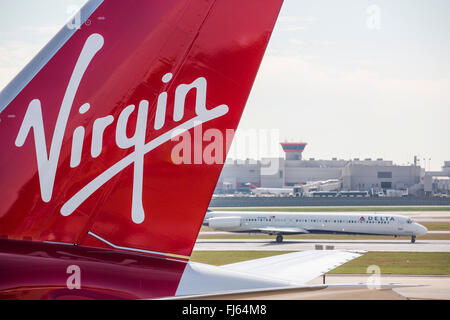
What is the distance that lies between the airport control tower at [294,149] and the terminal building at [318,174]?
61.3ft

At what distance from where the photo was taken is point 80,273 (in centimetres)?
468

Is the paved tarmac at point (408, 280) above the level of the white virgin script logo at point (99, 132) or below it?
below

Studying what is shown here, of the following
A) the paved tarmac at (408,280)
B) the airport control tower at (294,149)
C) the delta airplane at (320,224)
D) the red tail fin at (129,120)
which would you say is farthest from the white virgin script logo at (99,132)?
the airport control tower at (294,149)

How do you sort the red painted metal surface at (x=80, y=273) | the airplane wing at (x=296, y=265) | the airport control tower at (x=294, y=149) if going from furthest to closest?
the airport control tower at (x=294, y=149)
the airplane wing at (x=296, y=265)
the red painted metal surface at (x=80, y=273)

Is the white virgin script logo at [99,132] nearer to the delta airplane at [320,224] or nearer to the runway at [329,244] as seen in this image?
the runway at [329,244]

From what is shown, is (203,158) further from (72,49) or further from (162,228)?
(72,49)

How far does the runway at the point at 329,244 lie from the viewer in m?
43.1

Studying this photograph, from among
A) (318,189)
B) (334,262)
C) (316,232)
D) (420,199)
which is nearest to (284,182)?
(318,189)

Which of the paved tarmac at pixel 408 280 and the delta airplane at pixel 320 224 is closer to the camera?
the paved tarmac at pixel 408 280

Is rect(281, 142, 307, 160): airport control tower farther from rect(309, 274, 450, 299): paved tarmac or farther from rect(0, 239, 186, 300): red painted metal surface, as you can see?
rect(0, 239, 186, 300): red painted metal surface

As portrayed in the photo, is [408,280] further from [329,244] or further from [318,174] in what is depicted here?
[318,174]

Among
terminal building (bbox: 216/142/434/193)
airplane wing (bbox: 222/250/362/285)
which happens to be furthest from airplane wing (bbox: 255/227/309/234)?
terminal building (bbox: 216/142/434/193)

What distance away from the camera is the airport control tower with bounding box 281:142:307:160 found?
195 metres

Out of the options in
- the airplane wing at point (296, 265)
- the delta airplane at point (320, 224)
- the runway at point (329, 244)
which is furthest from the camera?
the delta airplane at point (320, 224)
